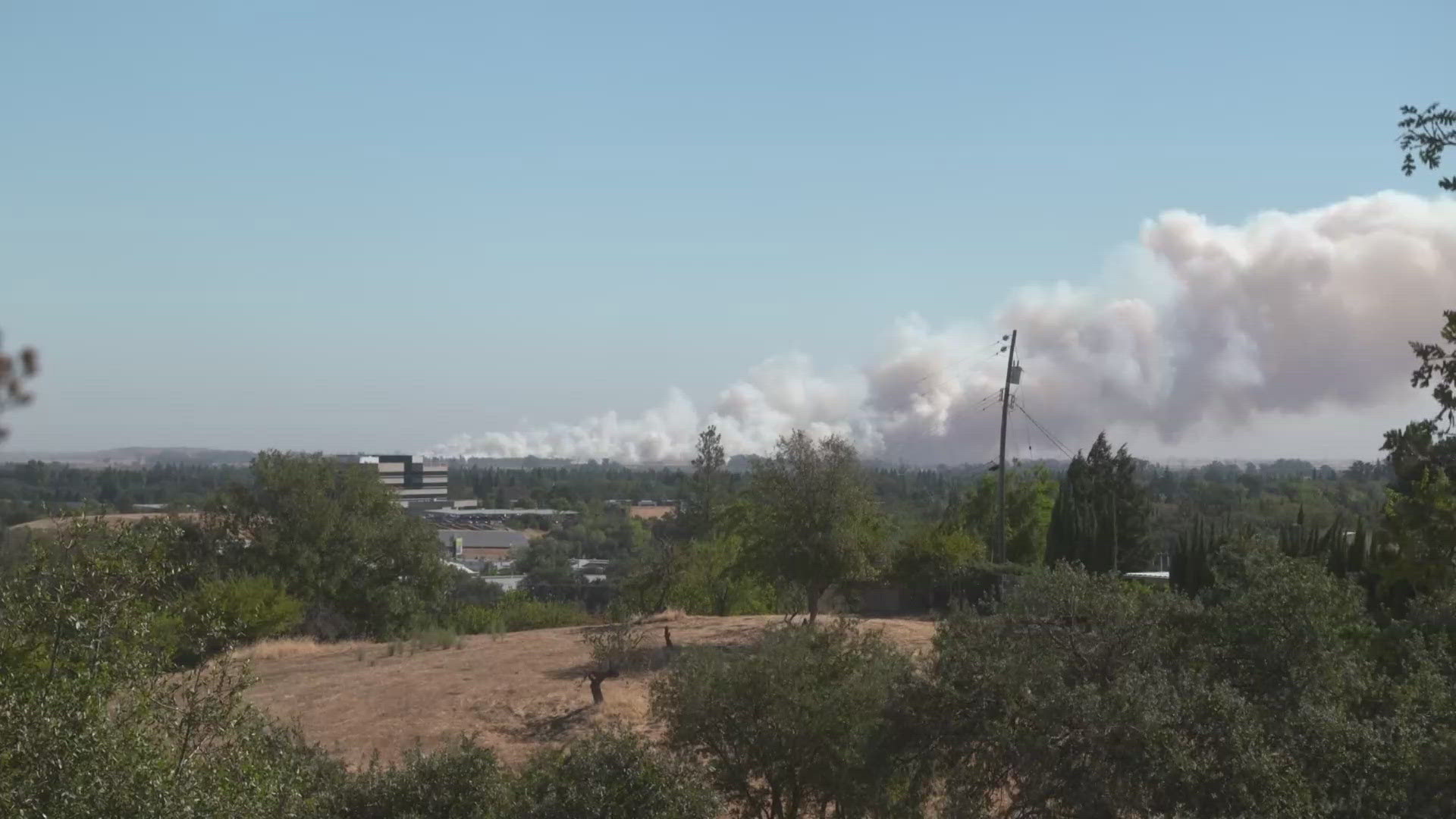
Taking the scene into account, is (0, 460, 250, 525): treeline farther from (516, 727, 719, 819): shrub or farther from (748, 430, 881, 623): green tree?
(516, 727, 719, 819): shrub

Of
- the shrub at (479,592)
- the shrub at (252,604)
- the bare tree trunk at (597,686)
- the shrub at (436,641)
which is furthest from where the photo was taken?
the shrub at (479,592)

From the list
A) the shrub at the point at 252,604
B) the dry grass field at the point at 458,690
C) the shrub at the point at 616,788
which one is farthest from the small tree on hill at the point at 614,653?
the shrub at the point at 616,788

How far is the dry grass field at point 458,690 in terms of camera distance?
25.6m

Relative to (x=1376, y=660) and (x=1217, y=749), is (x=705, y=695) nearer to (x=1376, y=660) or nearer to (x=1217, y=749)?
(x=1217, y=749)

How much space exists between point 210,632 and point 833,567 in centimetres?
2420

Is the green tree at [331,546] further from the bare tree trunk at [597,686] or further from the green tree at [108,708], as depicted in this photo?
the green tree at [108,708]

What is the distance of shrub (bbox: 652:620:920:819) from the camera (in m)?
16.5

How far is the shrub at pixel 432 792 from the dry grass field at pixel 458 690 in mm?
6231

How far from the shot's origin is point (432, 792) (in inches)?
591

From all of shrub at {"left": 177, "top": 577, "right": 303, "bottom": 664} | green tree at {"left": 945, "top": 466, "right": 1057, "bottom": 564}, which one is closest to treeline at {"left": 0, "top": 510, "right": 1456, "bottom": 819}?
shrub at {"left": 177, "top": 577, "right": 303, "bottom": 664}

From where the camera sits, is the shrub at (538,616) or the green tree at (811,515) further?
the shrub at (538,616)

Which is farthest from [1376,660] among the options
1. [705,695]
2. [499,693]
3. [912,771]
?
[499,693]

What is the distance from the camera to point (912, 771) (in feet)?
49.4

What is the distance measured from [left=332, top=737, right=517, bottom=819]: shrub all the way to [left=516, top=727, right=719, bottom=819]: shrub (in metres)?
0.37
